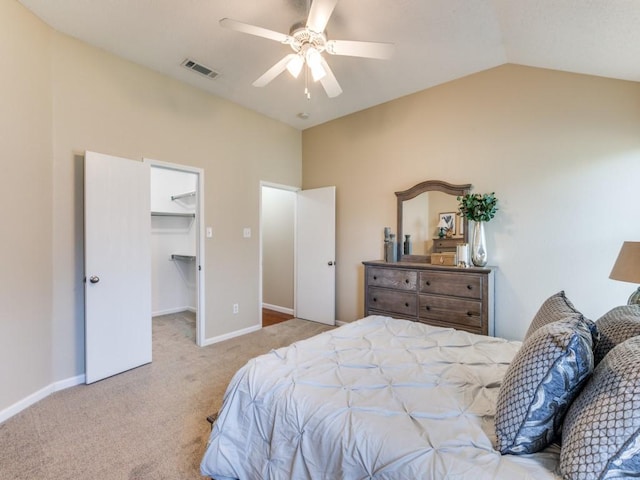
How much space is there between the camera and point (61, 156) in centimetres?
263

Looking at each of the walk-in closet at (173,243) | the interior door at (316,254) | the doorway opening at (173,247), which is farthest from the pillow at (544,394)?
the walk-in closet at (173,243)

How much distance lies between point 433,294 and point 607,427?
94.1 inches

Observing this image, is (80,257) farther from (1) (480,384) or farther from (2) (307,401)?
(1) (480,384)

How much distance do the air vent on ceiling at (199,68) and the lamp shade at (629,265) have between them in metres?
3.69

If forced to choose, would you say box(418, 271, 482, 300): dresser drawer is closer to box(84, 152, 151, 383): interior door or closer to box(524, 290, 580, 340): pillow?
box(524, 290, 580, 340): pillow

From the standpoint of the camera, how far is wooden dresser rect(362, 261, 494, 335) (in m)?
2.89

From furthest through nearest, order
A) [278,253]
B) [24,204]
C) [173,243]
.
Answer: [278,253], [173,243], [24,204]

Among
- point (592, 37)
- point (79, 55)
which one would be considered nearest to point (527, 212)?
point (592, 37)

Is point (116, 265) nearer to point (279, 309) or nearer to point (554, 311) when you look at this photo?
point (279, 309)

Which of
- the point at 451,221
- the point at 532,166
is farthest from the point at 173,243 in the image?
the point at 532,166

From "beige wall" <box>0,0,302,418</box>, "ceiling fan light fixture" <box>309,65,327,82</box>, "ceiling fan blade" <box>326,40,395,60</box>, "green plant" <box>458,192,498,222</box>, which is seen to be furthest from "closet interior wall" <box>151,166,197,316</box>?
"green plant" <box>458,192,498,222</box>

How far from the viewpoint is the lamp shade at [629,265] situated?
1.70m

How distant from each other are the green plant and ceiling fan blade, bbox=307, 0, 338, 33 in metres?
2.15

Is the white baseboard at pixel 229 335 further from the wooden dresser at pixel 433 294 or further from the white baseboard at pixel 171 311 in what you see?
the wooden dresser at pixel 433 294
